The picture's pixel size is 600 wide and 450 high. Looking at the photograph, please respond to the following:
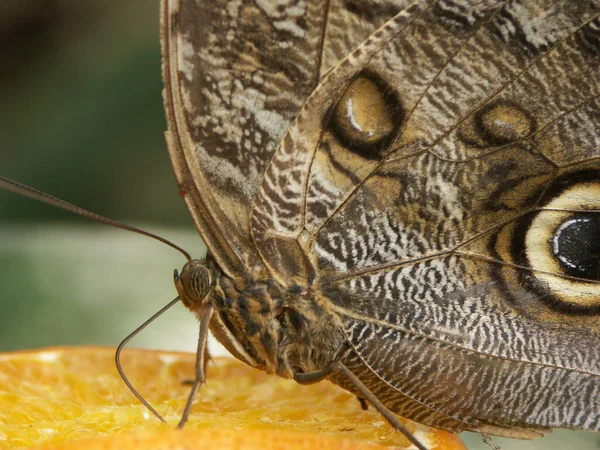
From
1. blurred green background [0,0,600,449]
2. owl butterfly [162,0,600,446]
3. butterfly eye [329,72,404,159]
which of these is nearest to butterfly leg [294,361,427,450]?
owl butterfly [162,0,600,446]

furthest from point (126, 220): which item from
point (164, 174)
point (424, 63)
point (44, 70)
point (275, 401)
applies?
point (424, 63)

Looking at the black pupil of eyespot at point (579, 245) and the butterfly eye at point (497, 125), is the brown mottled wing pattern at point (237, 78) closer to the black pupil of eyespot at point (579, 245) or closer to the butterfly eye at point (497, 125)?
the butterfly eye at point (497, 125)

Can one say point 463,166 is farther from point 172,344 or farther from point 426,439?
point 172,344

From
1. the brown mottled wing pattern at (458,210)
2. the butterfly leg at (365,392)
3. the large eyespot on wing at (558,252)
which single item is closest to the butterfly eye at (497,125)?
the brown mottled wing pattern at (458,210)

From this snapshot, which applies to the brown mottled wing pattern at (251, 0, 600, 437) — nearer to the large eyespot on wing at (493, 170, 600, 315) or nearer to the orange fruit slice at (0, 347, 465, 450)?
the large eyespot on wing at (493, 170, 600, 315)

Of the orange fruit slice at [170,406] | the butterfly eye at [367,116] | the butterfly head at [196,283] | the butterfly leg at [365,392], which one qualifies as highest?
the butterfly eye at [367,116]

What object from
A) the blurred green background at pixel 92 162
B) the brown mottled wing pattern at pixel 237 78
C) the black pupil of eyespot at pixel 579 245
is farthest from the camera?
the blurred green background at pixel 92 162

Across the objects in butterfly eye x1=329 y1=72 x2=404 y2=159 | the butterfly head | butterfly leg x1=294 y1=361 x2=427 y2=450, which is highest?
butterfly eye x1=329 y1=72 x2=404 y2=159

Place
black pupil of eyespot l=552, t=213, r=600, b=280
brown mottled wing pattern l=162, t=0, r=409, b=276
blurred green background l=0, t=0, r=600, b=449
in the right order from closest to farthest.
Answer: brown mottled wing pattern l=162, t=0, r=409, b=276, black pupil of eyespot l=552, t=213, r=600, b=280, blurred green background l=0, t=0, r=600, b=449

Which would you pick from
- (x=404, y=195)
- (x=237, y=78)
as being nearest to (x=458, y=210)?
(x=404, y=195)
